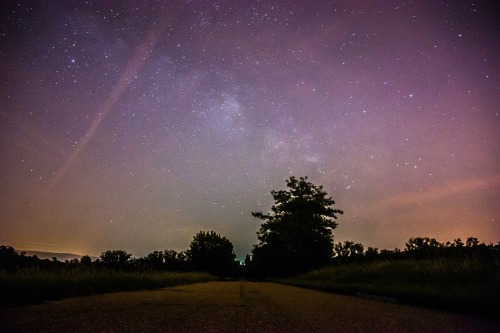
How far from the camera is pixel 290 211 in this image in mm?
35406

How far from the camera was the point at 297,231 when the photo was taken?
32406 mm

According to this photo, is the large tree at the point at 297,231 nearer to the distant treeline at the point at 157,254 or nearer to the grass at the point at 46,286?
the distant treeline at the point at 157,254

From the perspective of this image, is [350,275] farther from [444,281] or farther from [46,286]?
[46,286]

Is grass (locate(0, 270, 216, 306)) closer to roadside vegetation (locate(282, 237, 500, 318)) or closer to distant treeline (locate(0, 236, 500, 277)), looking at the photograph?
distant treeline (locate(0, 236, 500, 277))

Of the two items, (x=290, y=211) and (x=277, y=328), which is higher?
(x=290, y=211)

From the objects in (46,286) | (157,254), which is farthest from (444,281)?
(157,254)

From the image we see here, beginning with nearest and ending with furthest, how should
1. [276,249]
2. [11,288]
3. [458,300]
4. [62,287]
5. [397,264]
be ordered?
1. [11,288]
2. [458,300]
3. [62,287]
4. [397,264]
5. [276,249]

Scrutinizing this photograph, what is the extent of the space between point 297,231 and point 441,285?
2502 centimetres

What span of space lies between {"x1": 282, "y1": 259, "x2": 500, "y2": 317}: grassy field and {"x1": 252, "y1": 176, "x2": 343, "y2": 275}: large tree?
64.4 feet

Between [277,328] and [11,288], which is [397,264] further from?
[11,288]

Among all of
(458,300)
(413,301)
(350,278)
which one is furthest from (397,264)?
(458,300)

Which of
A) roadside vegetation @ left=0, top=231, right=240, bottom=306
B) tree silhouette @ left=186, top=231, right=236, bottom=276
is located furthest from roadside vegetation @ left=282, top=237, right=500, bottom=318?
tree silhouette @ left=186, top=231, right=236, bottom=276

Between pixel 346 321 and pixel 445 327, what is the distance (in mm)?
1056

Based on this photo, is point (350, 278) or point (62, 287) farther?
point (350, 278)
